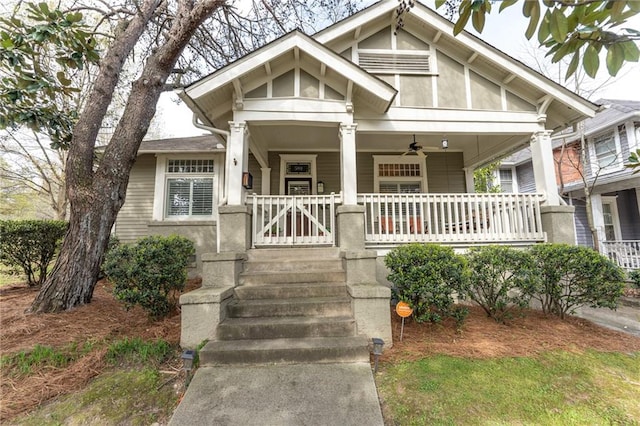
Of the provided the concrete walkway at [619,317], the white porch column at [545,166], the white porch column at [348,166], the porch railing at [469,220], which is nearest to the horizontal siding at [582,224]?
the concrete walkway at [619,317]

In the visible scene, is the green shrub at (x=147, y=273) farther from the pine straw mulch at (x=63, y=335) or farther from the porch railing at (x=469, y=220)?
the porch railing at (x=469, y=220)

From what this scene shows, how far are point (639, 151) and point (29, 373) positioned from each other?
729 centimetres

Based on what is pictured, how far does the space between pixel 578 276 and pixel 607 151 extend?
988cm

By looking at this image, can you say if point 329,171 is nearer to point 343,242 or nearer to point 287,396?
point 343,242

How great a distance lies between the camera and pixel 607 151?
10.4m

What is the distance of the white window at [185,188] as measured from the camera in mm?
7555

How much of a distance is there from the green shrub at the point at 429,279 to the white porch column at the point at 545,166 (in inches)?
127

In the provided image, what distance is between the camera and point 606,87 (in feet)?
35.8

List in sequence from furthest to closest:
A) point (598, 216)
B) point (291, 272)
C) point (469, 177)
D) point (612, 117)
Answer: point (612, 117)
point (598, 216)
point (469, 177)
point (291, 272)

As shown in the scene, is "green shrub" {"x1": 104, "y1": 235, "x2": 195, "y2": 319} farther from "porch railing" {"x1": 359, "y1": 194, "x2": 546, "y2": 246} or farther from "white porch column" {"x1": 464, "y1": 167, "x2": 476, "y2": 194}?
"white porch column" {"x1": 464, "y1": 167, "x2": 476, "y2": 194}

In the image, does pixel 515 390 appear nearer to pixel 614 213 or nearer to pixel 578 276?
pixel 578 276

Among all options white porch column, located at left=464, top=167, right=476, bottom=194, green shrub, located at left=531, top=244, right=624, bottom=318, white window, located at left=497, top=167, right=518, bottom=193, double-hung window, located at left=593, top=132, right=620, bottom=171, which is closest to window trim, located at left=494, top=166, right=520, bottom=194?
white window, located at left=497, top=167, right=518, bottom=193

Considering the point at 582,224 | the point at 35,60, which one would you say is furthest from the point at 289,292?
the point at 582,224

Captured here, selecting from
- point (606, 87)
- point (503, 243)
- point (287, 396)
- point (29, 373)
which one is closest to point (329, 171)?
point (503, 243)
